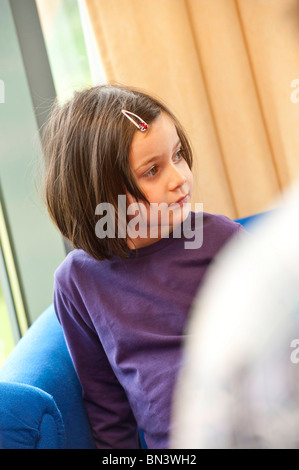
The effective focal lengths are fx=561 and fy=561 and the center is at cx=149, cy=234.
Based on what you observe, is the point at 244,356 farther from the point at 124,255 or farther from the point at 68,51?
the point at 68,51

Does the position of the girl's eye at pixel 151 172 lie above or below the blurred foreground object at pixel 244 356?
above

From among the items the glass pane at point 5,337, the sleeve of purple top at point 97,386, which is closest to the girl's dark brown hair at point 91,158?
the sleeve of purple top at point 97,386

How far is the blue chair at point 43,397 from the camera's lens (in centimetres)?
74

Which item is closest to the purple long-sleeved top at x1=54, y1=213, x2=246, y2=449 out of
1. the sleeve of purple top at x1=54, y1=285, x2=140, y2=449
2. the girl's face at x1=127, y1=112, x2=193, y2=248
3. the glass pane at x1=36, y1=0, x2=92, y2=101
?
the sleeve of purple top at x1=54, y1=285, x2=140, y2=449

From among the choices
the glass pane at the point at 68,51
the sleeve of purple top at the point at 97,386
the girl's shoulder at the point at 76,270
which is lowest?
the sleeve of purple top at the point at 97,386

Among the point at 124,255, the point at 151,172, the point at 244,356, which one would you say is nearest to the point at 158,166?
the point at 151,172

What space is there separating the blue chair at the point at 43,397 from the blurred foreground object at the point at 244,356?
0.58ft

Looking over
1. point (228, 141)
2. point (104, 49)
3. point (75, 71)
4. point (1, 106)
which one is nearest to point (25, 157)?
point (1, 106)

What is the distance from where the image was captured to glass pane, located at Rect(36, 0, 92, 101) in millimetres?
1430

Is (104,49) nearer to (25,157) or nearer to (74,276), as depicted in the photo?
(25,157)

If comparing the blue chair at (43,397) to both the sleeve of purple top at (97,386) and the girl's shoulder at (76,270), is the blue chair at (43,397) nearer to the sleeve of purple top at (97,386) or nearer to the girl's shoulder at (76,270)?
the sleeve of purple top at (97,386)
